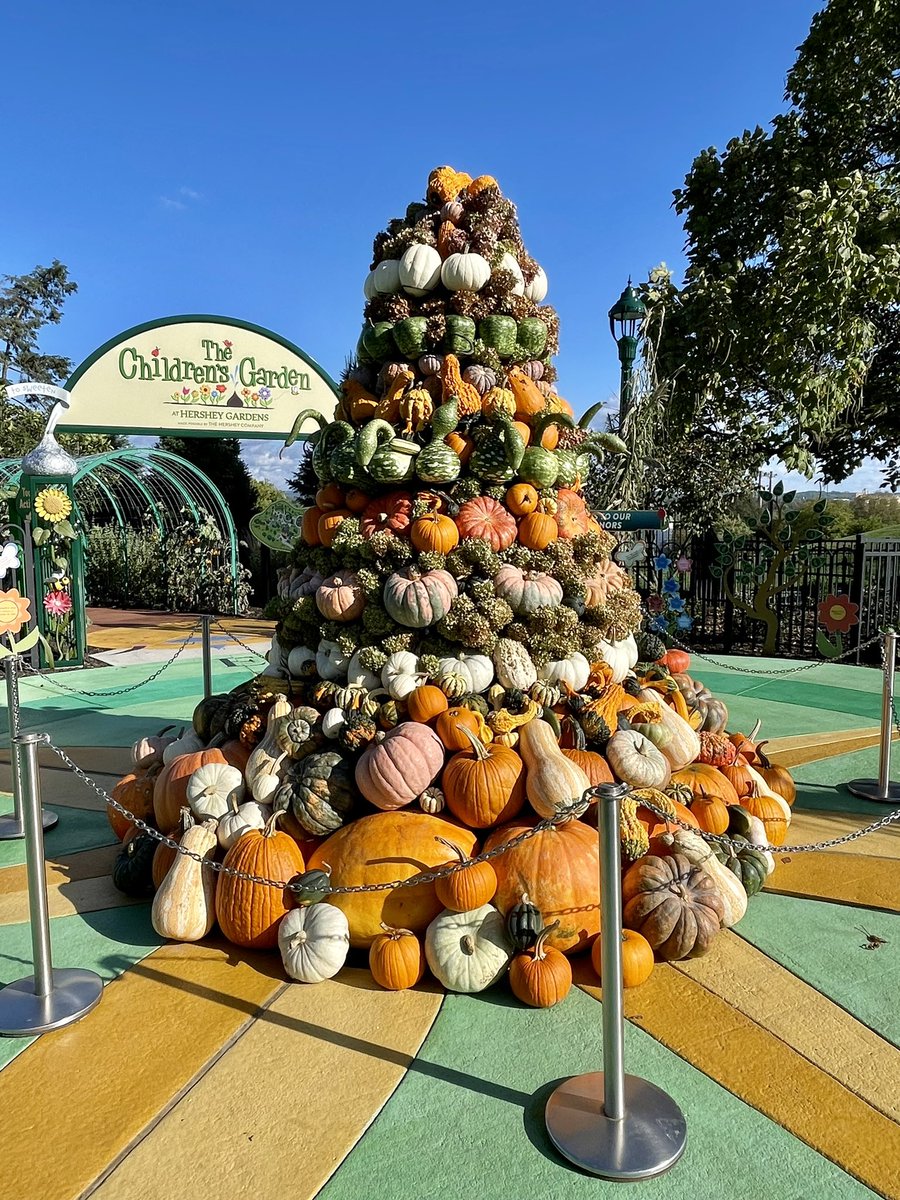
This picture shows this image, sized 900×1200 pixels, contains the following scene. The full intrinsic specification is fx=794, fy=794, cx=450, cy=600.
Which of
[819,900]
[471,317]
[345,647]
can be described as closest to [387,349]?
[471,317]

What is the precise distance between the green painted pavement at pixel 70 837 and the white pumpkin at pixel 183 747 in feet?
2.65

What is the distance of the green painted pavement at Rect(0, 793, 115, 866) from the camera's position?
4.98 m

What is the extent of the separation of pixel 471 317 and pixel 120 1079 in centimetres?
423

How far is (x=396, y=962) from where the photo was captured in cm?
335

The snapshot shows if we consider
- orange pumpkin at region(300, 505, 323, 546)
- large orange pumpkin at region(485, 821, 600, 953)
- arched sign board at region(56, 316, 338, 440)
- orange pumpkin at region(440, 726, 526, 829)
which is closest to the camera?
large orange pumpkin at region(485, 821, 600, 953)

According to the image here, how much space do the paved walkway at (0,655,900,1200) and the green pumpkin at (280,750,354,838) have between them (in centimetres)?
63

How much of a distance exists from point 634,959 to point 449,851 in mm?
919

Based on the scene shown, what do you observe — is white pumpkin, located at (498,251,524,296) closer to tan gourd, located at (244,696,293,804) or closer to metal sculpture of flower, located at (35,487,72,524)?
tan gourd, located at (244,696,293,804)

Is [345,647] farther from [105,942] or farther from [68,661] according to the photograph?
[68,661]

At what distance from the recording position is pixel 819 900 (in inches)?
164

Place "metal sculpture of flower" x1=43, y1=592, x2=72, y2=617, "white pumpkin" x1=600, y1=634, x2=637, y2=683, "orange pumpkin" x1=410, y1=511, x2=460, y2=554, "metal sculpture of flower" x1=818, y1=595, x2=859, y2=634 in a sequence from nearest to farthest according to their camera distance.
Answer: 1. "orange pumpkin" x1=410, y1=511, x2=460, y2=554
2. "white pumpkin" x1=600, y1=634, x2=637, y2=683
3. "metal sculpture of flower" x1=43, y1=592, x2=72, y2=617
4. "metal sculpture of flower" x1=818, y1=595, x2=859, y2=634

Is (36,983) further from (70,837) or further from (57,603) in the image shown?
(57,603)

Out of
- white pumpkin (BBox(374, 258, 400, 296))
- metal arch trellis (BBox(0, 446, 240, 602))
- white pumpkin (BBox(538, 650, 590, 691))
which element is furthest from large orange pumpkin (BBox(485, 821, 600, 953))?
metal arch trellis (BBox(0, 446, 240, 602))

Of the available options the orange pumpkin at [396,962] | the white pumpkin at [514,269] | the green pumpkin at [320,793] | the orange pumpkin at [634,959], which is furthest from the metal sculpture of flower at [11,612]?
the orange pumpkin at [634,959]
